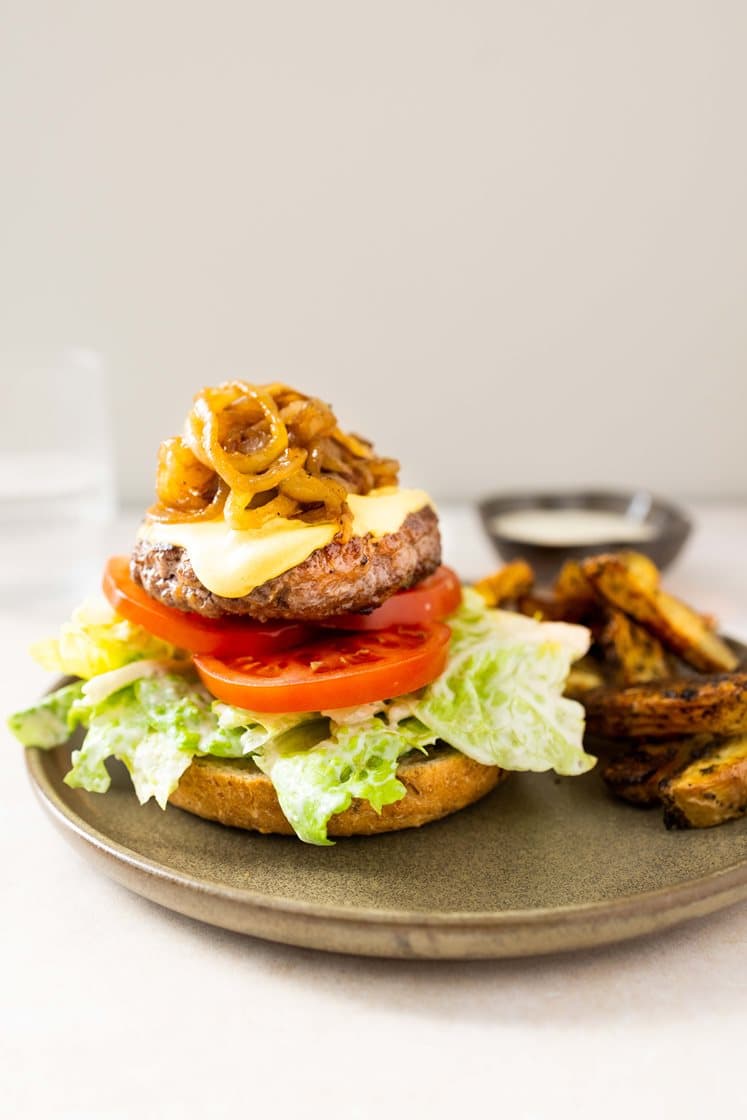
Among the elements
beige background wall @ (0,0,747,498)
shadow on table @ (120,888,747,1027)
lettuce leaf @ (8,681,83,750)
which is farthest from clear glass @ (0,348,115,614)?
shadow on table @ (120,888,747,1027)

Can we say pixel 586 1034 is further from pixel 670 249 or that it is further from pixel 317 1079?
pixel 670 249

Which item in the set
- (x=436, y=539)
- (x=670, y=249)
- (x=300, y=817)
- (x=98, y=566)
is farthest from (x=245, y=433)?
(x=670, y=249)

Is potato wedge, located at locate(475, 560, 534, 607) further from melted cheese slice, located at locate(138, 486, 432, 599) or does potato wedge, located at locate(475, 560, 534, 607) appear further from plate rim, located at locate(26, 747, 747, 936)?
plate rim, located at locate(26, 747, 747, 936)

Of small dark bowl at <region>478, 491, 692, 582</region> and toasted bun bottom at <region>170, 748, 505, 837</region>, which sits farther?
small dark bowl at <region>478, 491, 692, 582</region>

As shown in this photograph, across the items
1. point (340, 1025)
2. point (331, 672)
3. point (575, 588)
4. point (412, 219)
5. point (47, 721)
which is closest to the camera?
point (340, 1025)

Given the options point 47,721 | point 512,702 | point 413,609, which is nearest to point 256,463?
point 413,609

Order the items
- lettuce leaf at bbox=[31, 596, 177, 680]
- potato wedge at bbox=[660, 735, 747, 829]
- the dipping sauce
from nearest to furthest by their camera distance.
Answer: potato wedge at bbox=[660, 735, 747, 829]
lettuce leaf at bbox=[31, 596, 177, 680]
the dipping sauce

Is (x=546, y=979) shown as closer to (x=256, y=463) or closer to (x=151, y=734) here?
(x=151, y=734)
